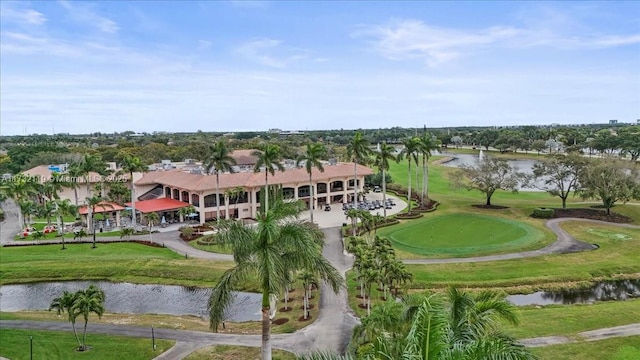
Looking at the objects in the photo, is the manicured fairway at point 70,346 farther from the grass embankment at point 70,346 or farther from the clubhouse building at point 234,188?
the clubhouse building at point 234,188

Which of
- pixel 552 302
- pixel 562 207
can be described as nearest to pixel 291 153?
pixel 562 207

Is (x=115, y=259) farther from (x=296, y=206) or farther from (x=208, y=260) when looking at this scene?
(x=296, y=206)

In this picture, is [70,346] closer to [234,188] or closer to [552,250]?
[234,188]

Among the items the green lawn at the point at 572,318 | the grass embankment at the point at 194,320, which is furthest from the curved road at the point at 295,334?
the green lawn at the point at 572,318

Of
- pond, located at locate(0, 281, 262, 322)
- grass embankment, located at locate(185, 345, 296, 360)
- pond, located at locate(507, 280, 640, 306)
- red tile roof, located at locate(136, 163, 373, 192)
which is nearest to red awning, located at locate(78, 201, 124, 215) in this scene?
red tile roof, located at locate(136, 163, 373, 192)

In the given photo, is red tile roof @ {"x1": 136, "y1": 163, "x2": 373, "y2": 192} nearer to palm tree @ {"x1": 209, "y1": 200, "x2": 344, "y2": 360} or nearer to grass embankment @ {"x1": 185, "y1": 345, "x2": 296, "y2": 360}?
grass embankment @ {"x1": 185, "y1": 345, "x2": 296, "y2": 360}
